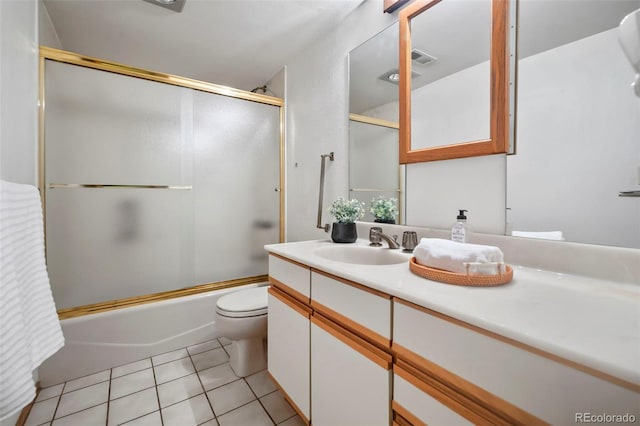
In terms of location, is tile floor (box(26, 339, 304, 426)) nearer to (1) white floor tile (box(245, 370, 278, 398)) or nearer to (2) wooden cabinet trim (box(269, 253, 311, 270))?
(1) white floor tile (box(245, 370, 278, 398))

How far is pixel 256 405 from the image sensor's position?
1.39 metres

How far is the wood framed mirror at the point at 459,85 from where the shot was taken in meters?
1.02

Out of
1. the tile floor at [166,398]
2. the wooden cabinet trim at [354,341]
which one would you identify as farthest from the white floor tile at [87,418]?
the wooden cabinet trim at [354,341]

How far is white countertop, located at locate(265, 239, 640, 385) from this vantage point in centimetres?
43

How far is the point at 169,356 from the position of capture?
73.4 inches

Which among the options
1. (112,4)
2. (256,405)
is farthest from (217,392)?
(112,4)

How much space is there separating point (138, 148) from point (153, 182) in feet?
0.81

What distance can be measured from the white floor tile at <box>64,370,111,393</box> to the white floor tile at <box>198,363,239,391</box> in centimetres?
56

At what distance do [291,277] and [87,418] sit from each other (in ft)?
4.00

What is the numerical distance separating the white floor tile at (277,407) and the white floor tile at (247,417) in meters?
0.03

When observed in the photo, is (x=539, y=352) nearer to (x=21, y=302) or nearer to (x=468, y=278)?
(x=468, y=278)

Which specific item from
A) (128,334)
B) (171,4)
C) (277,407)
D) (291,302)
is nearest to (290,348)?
(291,302)

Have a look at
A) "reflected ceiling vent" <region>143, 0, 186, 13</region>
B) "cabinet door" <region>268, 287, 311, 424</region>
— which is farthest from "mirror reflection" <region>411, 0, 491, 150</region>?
"reflected ceiling vent" <region>143, 0, 186, 13</region>

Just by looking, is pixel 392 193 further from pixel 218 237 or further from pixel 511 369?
pixel 218 237
